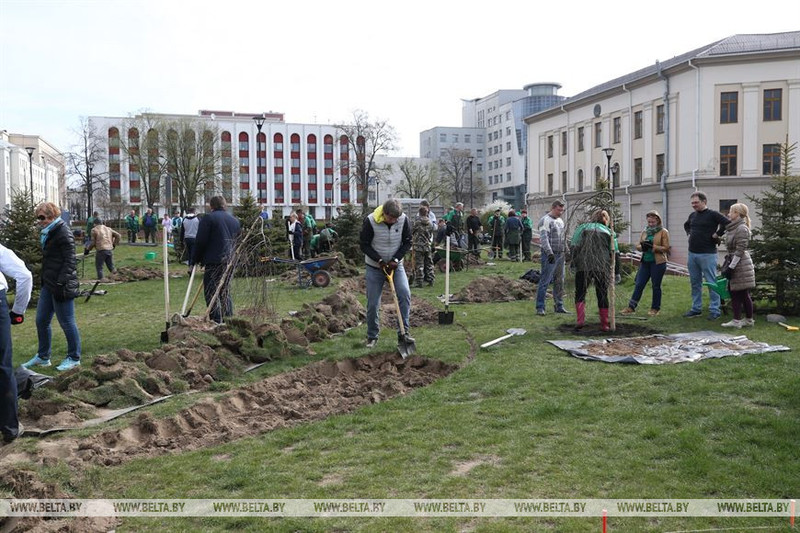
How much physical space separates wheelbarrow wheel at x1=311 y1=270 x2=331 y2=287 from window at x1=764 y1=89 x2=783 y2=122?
37865 millimetres

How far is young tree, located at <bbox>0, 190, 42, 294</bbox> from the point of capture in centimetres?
1515

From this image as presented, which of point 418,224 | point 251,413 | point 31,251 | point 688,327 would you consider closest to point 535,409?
point 251,413

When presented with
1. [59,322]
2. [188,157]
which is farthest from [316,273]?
[188,157]

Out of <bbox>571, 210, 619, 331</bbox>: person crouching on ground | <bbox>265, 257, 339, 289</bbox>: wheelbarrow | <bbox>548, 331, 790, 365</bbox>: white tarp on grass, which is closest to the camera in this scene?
<bbox>548, 331, 790, 365</bbox>: white tarp on grass

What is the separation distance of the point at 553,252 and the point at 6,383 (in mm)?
8761

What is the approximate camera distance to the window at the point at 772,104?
145 ft

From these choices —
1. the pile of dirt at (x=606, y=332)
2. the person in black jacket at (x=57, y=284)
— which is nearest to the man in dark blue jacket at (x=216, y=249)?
the person in black jacket at (x=57, y=284)

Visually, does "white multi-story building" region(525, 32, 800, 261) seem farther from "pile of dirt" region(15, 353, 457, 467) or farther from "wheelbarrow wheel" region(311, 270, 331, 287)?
"pile of dirt" region(15, 353, 457, 467)

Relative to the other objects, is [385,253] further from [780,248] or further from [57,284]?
[780,248]

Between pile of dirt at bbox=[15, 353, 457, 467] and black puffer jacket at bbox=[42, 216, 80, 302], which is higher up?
black puffer jacket at bbox=[42, 216, 80, 302]

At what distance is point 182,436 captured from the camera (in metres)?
5.82

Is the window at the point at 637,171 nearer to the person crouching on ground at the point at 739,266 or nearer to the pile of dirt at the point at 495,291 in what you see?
the pile of dirt at the point at 495,291

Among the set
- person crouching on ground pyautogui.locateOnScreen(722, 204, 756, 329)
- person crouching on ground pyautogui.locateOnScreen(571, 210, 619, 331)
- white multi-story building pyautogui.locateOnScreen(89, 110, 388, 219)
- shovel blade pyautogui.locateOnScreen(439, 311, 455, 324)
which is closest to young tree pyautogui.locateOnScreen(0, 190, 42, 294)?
shovel blade pyautogui.locateOnScreen(439, 311, 455, 324)

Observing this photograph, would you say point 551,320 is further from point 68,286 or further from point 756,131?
point 756,131
